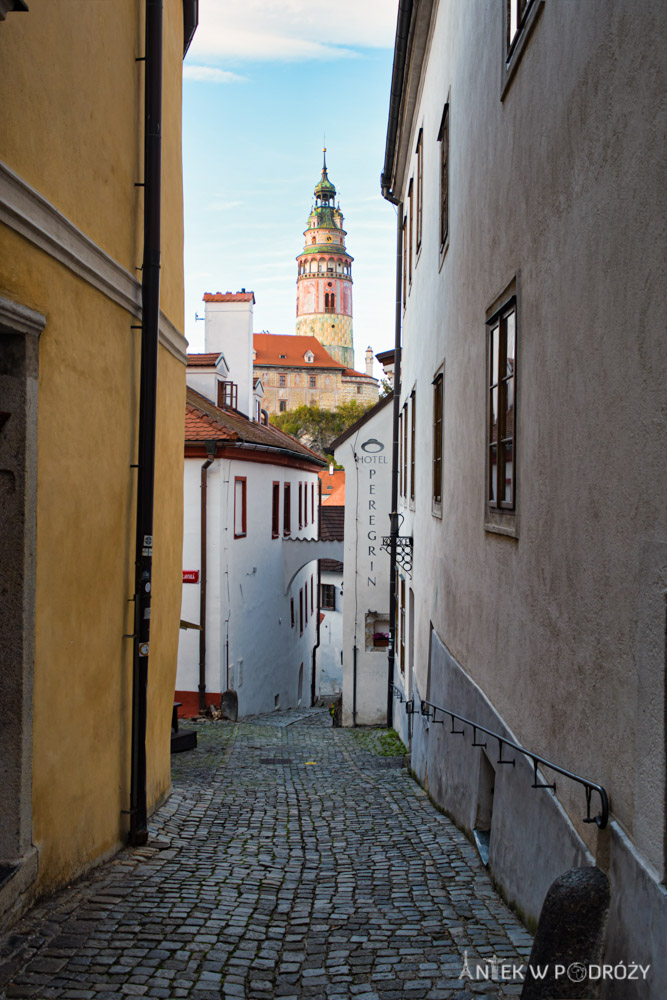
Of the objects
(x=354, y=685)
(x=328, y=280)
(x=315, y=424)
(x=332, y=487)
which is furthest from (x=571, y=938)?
(x=328, y=280)

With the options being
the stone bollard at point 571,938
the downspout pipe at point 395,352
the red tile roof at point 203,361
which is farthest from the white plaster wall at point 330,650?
the stone bollard at point 571,938

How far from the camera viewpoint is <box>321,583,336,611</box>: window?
50.1 meters

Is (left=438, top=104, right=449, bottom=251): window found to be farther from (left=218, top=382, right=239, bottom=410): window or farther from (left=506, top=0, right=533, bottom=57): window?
(left=218, top=382, right=239, bottom=410): window

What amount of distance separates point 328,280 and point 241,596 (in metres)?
117

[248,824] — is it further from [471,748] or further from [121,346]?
[121,346]

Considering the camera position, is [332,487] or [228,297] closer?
[228,297]

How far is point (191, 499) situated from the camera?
62.5 feet

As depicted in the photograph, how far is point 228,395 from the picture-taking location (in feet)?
85.9

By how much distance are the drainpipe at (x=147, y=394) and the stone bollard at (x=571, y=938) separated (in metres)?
4.12

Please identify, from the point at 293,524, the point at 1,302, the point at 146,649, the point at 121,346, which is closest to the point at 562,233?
the point at 1,302

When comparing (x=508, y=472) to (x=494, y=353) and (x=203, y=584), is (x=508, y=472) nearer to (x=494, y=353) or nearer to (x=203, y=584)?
(x=494, y=353)

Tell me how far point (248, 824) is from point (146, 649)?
82.1 inches

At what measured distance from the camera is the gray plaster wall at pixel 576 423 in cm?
319

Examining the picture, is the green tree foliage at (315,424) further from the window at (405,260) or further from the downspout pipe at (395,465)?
the window at (405,260)
